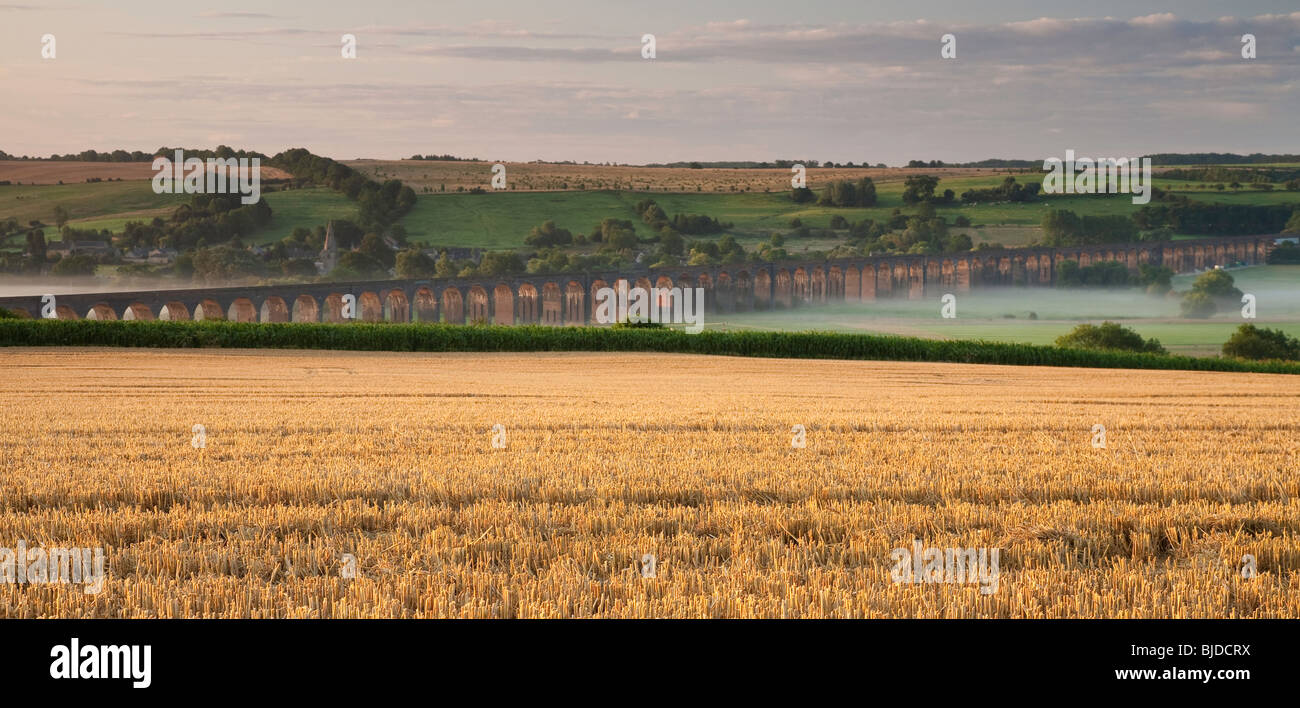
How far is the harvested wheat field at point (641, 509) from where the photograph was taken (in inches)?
280

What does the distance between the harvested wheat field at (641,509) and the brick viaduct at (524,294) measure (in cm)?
6067

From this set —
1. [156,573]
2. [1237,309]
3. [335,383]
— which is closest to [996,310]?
[1237,309]

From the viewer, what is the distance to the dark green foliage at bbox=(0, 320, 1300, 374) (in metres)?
61.5

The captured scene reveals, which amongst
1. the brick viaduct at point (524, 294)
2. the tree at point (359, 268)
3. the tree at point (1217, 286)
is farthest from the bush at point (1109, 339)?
the tree at point (359, 268)

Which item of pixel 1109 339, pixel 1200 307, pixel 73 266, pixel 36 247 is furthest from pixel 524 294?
pixel 1200 307

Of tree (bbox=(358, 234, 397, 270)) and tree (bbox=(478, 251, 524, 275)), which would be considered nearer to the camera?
tree (bbox=(478, 251, 524, 275))

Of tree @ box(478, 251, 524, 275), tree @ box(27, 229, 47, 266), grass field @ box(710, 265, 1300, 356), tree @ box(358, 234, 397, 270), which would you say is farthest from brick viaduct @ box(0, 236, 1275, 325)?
tree @ box(27, 229, 47, 266)

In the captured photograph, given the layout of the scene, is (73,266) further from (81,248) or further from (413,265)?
(413,265)

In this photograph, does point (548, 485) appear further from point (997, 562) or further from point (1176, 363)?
point (1176, 363)

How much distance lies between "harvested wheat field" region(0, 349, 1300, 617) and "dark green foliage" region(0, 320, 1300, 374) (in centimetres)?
3929

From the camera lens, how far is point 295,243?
625 ft

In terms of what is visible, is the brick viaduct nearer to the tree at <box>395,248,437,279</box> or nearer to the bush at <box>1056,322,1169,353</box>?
the tree at <box>395,248,437,279</box>

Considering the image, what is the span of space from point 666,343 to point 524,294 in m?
68.2

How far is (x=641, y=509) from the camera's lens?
1025 centimetres
